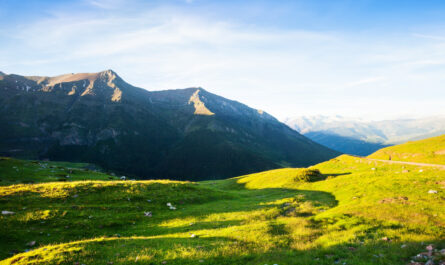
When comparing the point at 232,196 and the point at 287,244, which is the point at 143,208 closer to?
the point at 232,196

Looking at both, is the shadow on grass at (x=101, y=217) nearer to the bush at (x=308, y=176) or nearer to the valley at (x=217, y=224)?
the valley at (x=217, y=224)

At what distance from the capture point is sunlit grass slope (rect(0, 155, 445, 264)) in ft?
47.7

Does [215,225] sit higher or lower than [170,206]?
higher

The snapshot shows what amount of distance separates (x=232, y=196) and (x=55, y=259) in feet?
105

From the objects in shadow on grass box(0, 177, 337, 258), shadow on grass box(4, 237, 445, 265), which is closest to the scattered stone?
shadow on grass box(0, 177, 337, 258)

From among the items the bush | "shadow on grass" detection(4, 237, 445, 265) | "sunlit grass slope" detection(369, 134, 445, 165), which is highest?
"sunlit grass slope" detection(369, 134, 445, 165)

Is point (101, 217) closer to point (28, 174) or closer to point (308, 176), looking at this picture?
point (28, 174)

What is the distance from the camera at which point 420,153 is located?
190ft

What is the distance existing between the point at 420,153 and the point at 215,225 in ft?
213

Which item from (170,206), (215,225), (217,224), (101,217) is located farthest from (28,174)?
(217,224)

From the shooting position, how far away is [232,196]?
42469 millimetres

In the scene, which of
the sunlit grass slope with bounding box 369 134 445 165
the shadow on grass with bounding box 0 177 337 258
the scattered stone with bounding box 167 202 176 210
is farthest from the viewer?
the sunlit grass slope with bounding box 369 134 445 165

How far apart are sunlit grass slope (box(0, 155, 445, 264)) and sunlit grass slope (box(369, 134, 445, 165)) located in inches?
1041

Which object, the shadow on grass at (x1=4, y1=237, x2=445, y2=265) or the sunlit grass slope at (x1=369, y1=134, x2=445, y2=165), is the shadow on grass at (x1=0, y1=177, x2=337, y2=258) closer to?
the shadow on grass at (x1=4, y1=237, x2=445, y2=265)
